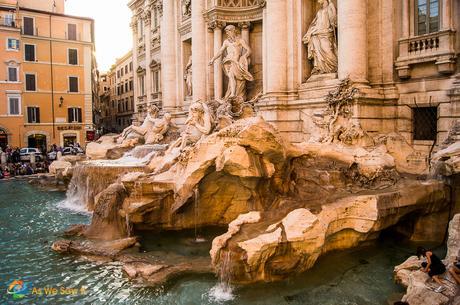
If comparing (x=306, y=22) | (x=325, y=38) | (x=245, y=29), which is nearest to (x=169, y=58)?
(x=245, y=29)

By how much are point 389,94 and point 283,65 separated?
373 centimetres

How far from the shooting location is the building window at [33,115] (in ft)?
96.5

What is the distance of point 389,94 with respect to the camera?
37.1 ft

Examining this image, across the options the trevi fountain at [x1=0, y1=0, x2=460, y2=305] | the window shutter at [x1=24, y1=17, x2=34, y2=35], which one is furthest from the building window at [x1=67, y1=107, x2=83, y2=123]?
the trevi fountain at [x1=0, y1=0, x2=460, y2=305]

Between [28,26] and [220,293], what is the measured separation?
97.4 feet

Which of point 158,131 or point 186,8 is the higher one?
point 186,8

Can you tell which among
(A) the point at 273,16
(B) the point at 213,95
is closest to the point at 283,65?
(A) the point at 273,16

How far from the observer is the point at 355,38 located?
11.2 metres

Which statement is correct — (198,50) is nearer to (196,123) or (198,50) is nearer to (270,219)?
(196,123)

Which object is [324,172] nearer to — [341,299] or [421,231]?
[421,231]

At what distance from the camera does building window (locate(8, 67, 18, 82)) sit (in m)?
28.8

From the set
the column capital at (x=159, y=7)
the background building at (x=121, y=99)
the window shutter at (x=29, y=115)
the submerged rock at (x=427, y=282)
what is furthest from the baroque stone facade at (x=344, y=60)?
the background building at (x=121, y=99)

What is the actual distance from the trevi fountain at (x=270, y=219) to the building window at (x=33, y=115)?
63.6 ft

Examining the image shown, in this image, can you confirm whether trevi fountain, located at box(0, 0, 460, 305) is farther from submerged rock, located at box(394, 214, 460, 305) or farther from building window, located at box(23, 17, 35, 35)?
building window, located at box(23, 17, 35, 35)
